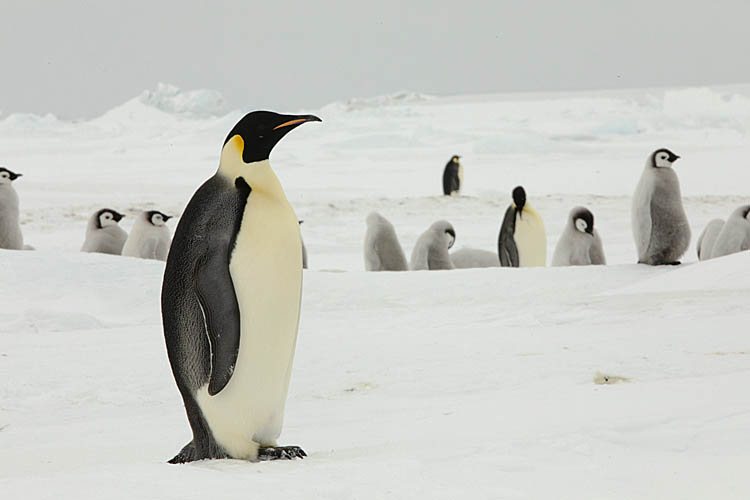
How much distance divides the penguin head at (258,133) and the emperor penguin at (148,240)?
4.78 meters

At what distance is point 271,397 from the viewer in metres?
2.19

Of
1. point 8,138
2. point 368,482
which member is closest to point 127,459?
point 368,482

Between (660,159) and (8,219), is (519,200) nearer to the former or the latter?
(660,159)

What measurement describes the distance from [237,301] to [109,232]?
550 centimetres

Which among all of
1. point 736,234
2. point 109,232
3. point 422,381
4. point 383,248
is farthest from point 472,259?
point 422,381

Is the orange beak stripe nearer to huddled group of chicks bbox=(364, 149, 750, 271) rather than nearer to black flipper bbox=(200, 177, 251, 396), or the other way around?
black flipper bbox=(200, 177, 251, 396)

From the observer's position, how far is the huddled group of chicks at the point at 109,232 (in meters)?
6.62

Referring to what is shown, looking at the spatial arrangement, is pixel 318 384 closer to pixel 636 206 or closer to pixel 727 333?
pixel 727 333

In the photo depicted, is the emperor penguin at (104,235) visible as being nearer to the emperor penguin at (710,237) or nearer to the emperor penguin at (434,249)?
the emperor penguin at (434,249)

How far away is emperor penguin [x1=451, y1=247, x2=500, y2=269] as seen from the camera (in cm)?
802

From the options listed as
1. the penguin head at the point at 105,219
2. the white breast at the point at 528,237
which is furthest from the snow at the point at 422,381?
the penguin head at the point at 105,219

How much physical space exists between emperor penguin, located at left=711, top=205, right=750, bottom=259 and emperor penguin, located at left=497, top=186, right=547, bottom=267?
5.89 ft

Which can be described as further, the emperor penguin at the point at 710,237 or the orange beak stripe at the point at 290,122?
the emperor penguin at the point at 710,237

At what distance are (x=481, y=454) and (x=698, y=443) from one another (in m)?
0.52
